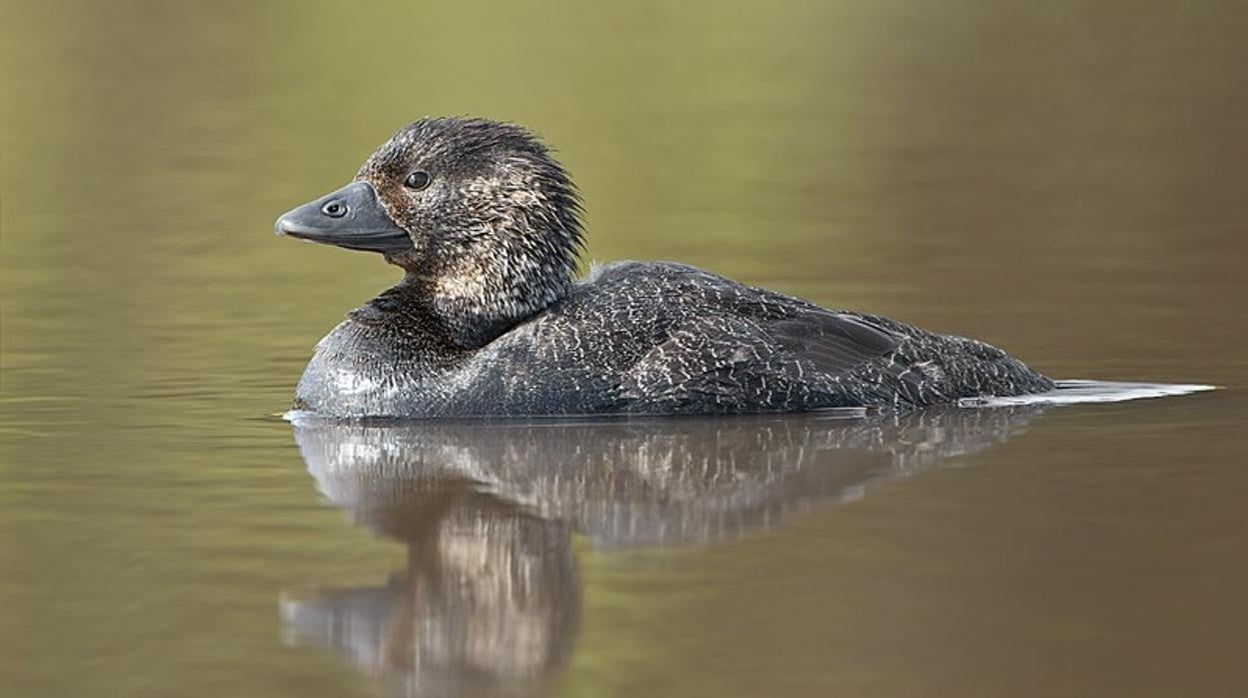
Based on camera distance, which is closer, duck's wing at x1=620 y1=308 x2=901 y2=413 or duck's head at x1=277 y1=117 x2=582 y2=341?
duck's wing at x1=620 y1=308 x2=901 y2=413

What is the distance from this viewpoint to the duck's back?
9.96 meters

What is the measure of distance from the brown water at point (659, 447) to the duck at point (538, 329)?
0.24m

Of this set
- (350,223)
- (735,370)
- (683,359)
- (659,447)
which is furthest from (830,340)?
(350,223)

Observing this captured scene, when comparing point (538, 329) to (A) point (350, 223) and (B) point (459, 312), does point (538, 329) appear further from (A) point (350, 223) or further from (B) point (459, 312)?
(A) point (350, 223)

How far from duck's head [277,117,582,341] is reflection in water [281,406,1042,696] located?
708mm

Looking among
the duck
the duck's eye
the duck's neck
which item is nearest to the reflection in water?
the duck

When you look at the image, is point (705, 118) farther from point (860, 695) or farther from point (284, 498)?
point (860, 695)

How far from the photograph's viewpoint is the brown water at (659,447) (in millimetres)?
6598

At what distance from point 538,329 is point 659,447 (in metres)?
0.88

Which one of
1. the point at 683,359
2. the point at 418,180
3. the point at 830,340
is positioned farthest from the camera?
the point at 418,180

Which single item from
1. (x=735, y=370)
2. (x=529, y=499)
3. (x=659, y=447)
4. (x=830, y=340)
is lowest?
(x=529, y=499)

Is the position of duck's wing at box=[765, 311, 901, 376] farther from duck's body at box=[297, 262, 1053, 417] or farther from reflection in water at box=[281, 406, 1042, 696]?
reflection in water at box=[281, 406, 1042, 696]

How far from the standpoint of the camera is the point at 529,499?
8.55 metres

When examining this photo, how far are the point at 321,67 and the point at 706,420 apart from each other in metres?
16.6
